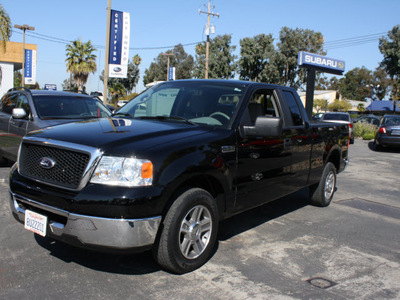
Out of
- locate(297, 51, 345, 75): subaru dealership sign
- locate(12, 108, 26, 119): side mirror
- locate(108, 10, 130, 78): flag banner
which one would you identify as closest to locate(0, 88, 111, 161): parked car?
locate(12, 108, 26, 119): side mirror

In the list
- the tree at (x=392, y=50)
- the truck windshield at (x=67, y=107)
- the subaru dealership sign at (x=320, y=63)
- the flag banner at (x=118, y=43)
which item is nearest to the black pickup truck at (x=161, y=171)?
the truck windshield at (x=67, y=107)

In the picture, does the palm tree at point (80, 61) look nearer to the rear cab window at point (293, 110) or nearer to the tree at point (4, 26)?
the tree at point (4, 26)

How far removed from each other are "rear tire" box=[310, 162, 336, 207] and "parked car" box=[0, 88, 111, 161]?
4.34 meters

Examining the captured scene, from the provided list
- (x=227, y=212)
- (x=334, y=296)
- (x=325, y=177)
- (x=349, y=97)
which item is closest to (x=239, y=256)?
(x=227, y=212)

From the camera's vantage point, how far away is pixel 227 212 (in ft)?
13.4

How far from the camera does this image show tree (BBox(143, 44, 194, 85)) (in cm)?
7581

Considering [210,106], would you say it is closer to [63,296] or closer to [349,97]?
[63,296]

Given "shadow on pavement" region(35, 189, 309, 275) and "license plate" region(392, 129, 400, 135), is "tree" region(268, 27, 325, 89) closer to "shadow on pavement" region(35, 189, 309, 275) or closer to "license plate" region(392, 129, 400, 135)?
"license plate" region(392, 129, 400, 135)

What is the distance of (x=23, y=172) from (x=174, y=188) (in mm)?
1504

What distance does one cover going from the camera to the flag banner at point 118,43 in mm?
15430

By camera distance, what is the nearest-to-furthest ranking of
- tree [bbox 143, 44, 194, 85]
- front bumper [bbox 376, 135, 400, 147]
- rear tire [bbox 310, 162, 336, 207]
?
rear tire [bbox 310, 162, 336, 207] < front bumper [bbox 376, 135, 400, 147] < tree [bbox 143, 44, 194, 85]

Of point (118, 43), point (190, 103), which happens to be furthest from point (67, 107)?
point (118, 43)

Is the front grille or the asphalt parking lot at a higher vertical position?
the front grille

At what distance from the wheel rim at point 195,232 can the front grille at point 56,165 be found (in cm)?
101
